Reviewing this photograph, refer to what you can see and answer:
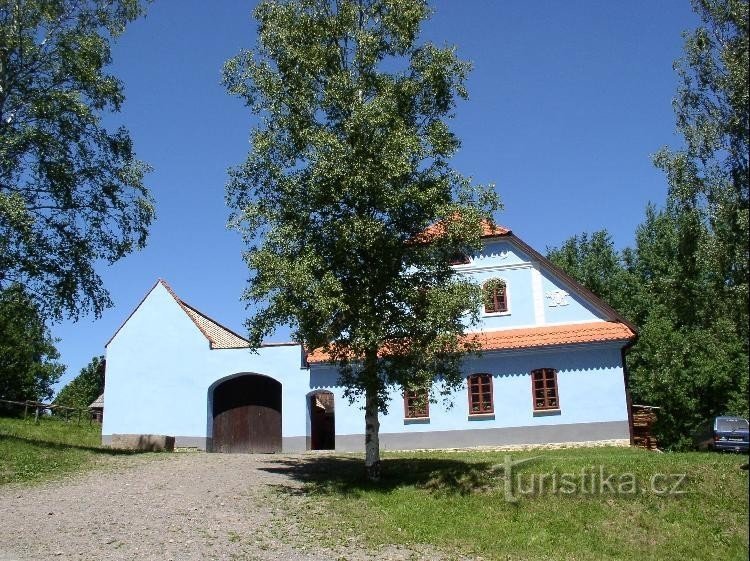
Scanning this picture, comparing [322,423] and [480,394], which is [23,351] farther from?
[480,394]

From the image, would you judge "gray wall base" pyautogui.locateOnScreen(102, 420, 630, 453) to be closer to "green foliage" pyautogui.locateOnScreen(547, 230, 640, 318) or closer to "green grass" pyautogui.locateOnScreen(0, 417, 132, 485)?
"green grass" pyautogui.locateOnScreen(0, 417, 132, 485)

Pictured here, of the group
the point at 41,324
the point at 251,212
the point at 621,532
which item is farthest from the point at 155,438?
the point at 621,532

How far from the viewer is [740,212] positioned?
558 inches

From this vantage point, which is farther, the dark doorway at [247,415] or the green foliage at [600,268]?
the green foliage at [600,268]

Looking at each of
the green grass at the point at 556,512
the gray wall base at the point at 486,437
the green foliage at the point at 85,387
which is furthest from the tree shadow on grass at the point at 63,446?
the green foliage at the point at 85,387

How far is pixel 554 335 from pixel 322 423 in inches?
405

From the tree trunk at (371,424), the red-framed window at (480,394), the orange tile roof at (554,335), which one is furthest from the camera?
the red-framed window at (480,394)

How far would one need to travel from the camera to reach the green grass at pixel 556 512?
12.6m

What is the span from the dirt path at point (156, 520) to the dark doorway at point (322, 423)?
8789 mm

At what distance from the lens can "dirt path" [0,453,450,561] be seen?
1188 cm

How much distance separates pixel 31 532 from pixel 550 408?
1679 centimetres

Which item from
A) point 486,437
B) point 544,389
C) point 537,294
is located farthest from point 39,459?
point 537,294

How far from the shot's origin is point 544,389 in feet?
80.5

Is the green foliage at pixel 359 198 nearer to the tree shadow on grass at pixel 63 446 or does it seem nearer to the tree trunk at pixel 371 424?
the tree trunk at pixel 371 424
